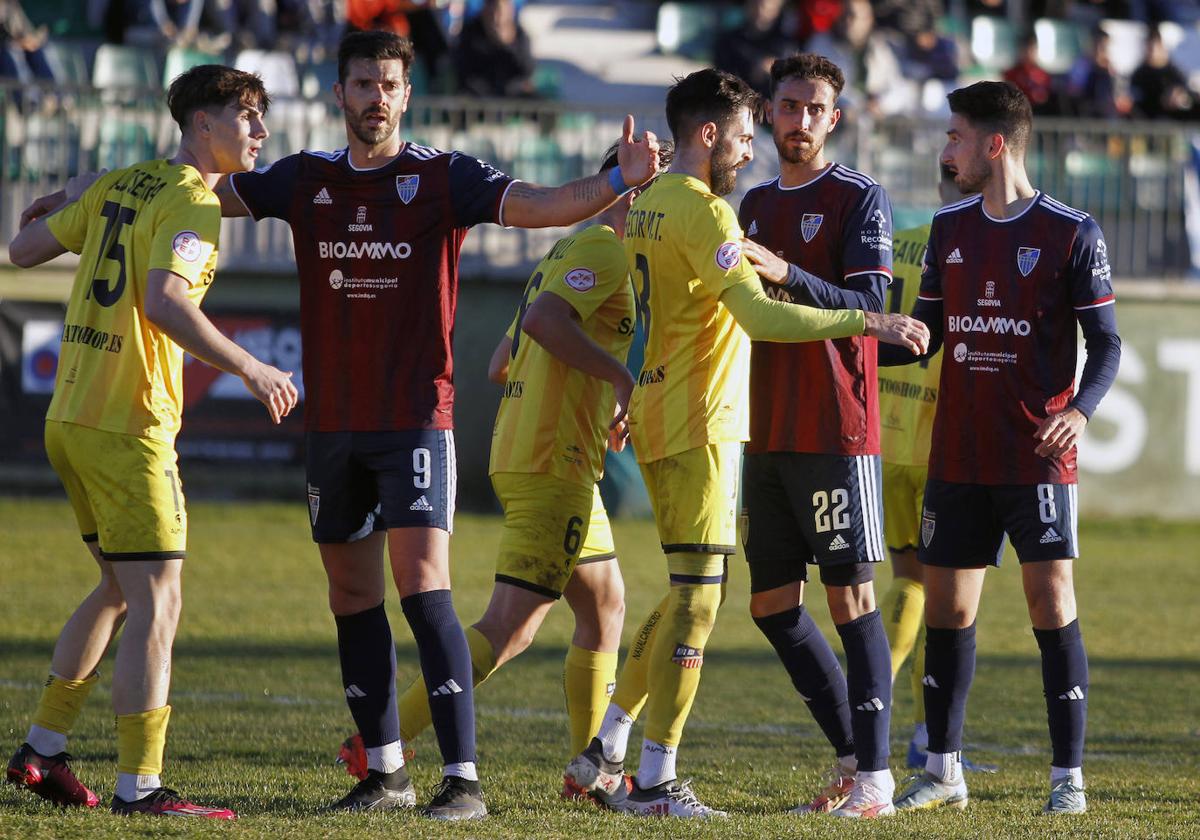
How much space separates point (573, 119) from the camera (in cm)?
1509

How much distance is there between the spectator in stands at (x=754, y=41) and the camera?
58.3 ft

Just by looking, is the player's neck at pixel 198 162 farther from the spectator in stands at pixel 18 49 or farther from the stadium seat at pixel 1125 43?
the stadium seat at pixel 1125 43

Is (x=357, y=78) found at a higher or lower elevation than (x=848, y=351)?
higher

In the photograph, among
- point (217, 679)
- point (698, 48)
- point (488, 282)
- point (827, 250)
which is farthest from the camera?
point (698, 48)

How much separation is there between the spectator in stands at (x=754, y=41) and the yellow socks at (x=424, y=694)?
42.4 ft

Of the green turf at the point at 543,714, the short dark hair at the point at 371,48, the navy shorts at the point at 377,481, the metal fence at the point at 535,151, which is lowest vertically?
the green turf at the point at 543,714

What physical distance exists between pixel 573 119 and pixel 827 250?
32.5ft

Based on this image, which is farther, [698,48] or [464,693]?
[698,48]

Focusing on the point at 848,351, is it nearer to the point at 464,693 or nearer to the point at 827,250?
the point at 827,250

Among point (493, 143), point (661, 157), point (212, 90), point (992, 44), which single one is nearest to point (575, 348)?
point (661, 157)

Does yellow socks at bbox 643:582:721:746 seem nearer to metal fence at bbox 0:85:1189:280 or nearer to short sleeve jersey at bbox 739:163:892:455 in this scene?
short sleeve jersey at bbox 739:163:892:455

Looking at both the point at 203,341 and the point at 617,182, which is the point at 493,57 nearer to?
the point at 617,182

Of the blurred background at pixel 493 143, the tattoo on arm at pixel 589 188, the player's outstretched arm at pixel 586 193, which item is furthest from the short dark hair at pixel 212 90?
the blurred background at pixel 493 143

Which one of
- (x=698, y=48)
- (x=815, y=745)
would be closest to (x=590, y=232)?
(x=815, y=745)
